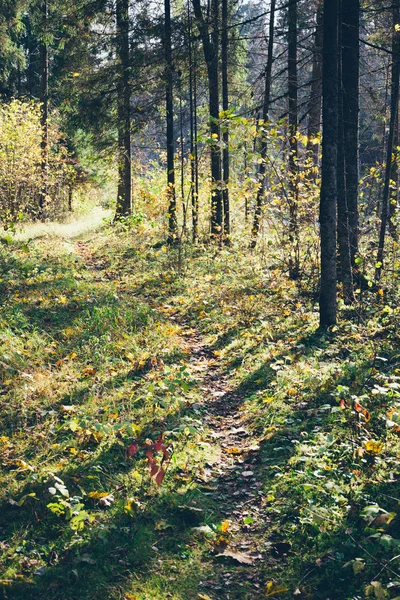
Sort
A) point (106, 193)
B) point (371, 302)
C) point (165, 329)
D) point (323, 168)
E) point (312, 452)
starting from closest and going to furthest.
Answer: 1. point (312, 452)
2. point (323, 168)
3. point (165, 329)
4. point (371, 302)
5. point (106, 193)

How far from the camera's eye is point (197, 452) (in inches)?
197

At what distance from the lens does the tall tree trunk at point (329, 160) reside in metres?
7.09

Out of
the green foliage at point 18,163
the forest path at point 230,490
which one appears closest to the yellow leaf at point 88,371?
the forest path at point 230,490

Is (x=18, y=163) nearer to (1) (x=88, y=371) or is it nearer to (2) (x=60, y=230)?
(2) (x=60, y=230)

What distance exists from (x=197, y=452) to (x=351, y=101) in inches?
279

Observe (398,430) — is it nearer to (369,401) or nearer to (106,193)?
(369,401)

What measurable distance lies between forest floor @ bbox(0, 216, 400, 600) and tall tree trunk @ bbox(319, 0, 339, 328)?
1.73 ft

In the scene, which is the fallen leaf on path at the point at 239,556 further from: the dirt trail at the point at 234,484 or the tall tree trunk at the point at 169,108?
the tall tree trunk at the point at 169,108

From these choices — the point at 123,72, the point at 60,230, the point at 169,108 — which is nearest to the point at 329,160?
the point at 169,108

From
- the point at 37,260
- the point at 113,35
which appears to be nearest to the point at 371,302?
the point at 37,260

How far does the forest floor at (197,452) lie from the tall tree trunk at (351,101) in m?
1.85

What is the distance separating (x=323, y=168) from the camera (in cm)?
740

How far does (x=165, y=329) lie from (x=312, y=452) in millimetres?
4068

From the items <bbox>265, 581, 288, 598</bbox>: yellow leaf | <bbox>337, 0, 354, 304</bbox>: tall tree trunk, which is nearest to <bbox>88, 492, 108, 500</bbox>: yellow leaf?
<bbox>265, 581, 288, 598</bbox>: yellow leaf
